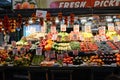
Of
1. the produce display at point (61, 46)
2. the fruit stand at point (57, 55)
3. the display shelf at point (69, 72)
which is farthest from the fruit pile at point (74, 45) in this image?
the display shelf at point (69, 72)

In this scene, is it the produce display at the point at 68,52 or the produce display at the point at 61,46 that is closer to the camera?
the produce display at the point at 68,52

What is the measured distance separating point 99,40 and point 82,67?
216 cm

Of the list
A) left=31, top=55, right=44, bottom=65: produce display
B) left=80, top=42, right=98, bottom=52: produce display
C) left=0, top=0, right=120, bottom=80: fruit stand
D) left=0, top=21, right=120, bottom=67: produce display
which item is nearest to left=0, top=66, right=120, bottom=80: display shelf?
left=0, top=0, right=120, bottom=80: fruit stand

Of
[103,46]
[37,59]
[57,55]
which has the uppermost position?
[103,46]

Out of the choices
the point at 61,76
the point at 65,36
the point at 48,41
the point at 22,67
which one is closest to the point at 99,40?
the point at 65,36

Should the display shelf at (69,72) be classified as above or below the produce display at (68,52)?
below

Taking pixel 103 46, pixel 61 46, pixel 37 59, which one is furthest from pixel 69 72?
pixel 103 46

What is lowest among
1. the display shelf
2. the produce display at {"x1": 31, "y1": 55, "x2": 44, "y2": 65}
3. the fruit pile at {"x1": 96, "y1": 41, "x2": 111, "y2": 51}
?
the display shelf

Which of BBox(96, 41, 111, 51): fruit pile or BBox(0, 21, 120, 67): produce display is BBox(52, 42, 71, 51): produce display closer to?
BBox(0, 21, 120, 67): produce display

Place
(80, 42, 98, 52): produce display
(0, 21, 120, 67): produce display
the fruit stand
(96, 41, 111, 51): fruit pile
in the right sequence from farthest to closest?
(96, 41, 111, 51): fruit pile
(80, 42, 98, 52): produce display
(0, 21, 120, 67): produce display
the fruit stand

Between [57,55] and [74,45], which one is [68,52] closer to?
[57,55]

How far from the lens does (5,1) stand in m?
11.6

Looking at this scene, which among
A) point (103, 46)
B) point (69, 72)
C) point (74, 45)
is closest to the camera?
point (69, 72)

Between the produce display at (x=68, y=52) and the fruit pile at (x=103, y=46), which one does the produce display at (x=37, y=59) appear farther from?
the fruit pile at (x=103, y=46)
